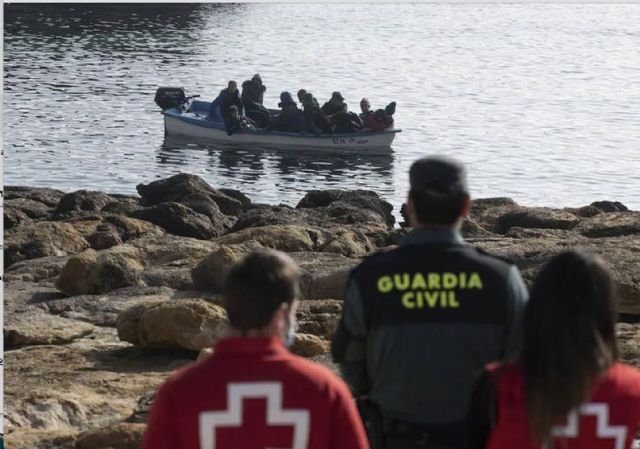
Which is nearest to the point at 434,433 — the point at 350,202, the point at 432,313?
the point at 432,313

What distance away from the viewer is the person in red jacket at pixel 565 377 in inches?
137

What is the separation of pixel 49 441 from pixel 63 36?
71.0 meters

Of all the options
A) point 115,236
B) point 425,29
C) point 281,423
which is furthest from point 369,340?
point 425,29

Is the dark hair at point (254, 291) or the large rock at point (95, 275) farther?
the large rock at point (95, 275)

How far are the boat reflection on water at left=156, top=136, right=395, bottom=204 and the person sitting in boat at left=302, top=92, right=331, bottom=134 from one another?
0.94 meters

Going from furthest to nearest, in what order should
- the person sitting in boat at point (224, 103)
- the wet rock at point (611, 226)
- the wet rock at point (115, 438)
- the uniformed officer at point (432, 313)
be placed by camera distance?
the person sitting in boat at point (224, 103)
the wet rock at point (611, 226)
the wet rock at point (115, 438)
the uniformed officer at point (432, 313)

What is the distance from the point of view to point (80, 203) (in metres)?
21.7

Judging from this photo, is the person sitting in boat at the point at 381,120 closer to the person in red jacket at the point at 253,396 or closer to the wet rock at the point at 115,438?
the wet rock at the point at 115,438

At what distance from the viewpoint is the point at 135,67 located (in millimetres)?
61500

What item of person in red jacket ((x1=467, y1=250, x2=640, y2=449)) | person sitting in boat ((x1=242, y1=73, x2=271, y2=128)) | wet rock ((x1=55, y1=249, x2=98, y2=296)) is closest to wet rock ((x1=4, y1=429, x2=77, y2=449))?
person in red jacket ((x1=467, y1=250, x2=640, y2=449))

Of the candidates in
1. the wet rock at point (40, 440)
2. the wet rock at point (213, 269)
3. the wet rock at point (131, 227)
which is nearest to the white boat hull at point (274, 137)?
the wet rock at point (131, 227)

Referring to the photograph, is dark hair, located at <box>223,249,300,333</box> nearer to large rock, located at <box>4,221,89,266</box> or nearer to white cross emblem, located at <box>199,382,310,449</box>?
white cross emblem, located at <box>199,382,310,449</box>

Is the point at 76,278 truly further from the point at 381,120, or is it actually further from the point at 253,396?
the point at 381,120

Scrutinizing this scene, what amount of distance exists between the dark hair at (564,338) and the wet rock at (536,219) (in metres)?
14.4
